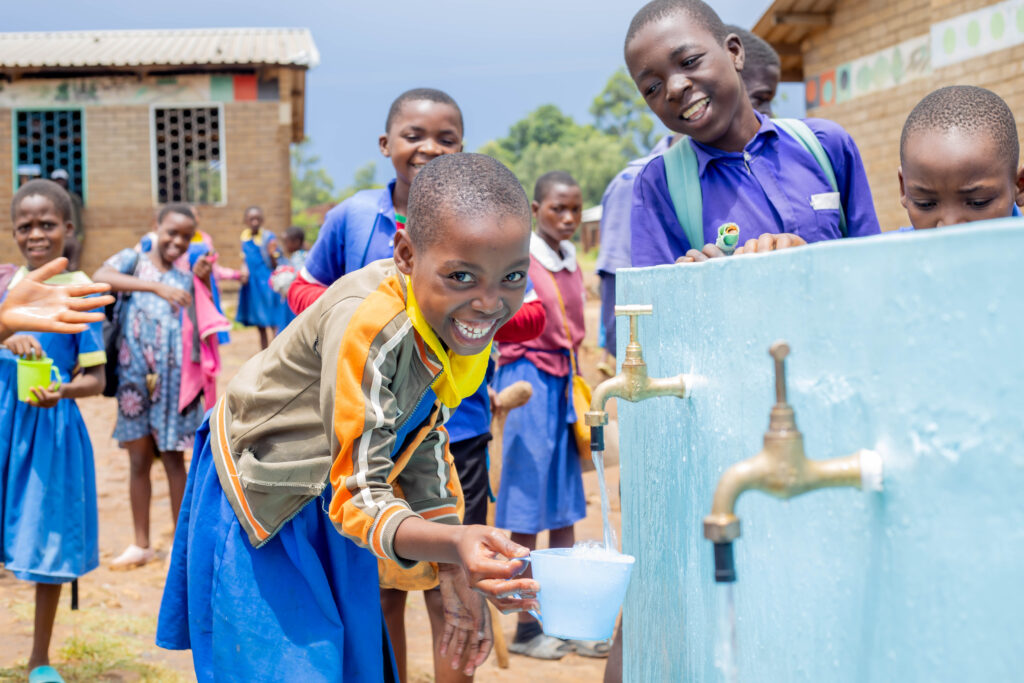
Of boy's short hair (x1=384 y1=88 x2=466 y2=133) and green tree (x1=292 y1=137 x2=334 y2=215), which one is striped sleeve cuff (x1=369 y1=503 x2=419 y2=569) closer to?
boy's short hair (x1=384 y1=88 x2=466 y2=133)

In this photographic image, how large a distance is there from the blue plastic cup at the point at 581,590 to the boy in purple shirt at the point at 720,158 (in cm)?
122

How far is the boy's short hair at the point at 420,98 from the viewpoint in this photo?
3.13 metres

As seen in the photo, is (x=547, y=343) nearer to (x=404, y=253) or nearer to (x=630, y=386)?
(x=404, y=253)

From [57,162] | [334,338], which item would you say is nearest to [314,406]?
[334,338]

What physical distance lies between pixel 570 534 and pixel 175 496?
230 centimetres

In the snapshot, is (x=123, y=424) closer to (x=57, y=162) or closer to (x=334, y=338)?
(x=334, y=338)

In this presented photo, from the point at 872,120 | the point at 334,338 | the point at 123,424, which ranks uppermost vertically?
the point at 872,120

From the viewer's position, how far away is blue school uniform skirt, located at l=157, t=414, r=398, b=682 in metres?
2.10

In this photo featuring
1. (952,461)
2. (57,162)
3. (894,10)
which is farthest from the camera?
(57,162)

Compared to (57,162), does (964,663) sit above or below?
below

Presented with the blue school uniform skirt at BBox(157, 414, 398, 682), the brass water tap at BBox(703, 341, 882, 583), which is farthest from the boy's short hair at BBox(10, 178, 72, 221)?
the brass water tap at BBox(703, 341, 882, 583)

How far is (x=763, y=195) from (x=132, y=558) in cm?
419

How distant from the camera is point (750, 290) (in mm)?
1258

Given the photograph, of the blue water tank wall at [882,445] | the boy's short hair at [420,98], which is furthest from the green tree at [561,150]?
the blue water tank wall at [882,445]
